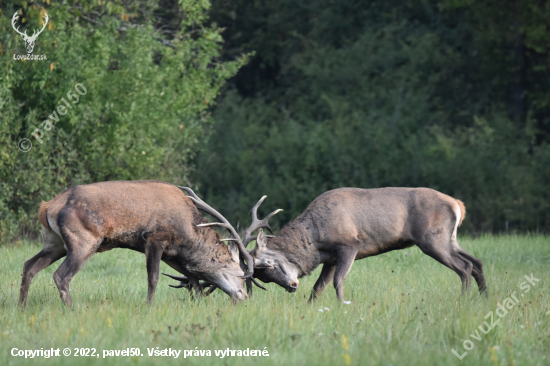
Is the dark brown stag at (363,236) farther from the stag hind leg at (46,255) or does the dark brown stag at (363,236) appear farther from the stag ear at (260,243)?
the stag hind leg at (46,255)

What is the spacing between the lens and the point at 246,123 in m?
27.3

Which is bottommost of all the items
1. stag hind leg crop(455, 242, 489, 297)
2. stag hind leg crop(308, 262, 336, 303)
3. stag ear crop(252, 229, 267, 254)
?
stag hind leg crop(308, 262, 336, 303)

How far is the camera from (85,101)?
1494cm

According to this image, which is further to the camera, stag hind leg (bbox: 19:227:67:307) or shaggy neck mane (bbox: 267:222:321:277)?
shaggy neck mane (bbox: 267:222:321:277)

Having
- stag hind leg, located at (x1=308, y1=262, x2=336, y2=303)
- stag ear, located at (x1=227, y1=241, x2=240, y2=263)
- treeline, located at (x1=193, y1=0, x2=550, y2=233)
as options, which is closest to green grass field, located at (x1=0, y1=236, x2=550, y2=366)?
→ stag hind leg, located at (x1=308, y1=262, x2=336, y2=303)

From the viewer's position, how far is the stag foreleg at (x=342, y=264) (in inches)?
328

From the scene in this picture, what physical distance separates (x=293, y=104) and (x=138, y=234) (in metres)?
20.6

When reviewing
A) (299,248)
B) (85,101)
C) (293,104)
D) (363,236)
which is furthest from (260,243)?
(293,104)

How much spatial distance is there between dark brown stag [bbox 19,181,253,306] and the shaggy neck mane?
19.4 inches

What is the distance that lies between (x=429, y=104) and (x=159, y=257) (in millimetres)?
19268

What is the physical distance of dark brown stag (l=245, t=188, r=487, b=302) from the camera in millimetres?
8695

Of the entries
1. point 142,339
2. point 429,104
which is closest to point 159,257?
point 142,339

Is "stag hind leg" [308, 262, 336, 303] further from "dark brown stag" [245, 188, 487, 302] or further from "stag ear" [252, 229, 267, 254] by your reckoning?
"stag ear" [252, 229, 267, 254]

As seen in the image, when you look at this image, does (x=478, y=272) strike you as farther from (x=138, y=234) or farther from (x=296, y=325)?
(x=138, y=234)
